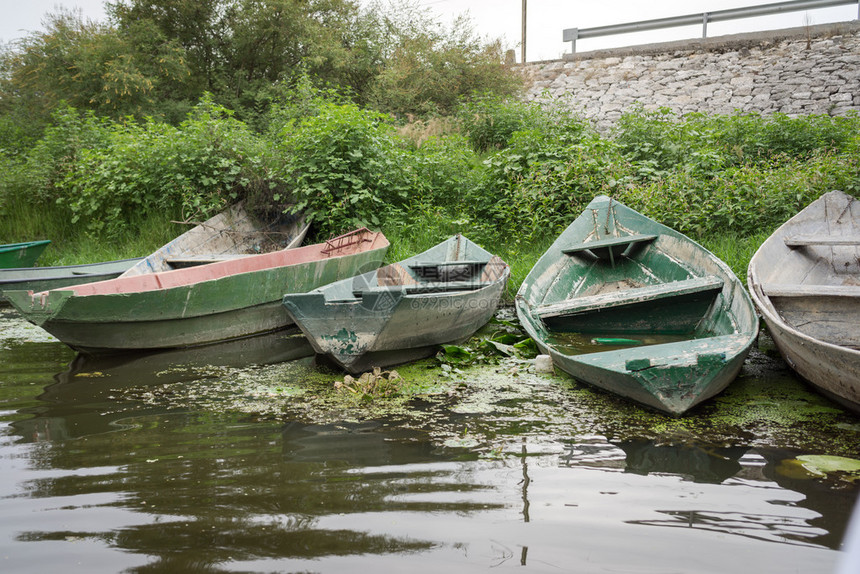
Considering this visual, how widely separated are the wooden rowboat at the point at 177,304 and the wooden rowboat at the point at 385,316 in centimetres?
100

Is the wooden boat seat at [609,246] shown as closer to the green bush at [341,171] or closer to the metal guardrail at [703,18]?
the green bush at [341,171]

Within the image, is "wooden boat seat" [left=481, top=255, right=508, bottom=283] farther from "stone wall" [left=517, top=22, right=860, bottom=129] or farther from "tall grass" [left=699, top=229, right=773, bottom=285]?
"stone wall" [left=517, top=22, right=860, bottom=129]

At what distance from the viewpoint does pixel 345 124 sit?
25.3ft

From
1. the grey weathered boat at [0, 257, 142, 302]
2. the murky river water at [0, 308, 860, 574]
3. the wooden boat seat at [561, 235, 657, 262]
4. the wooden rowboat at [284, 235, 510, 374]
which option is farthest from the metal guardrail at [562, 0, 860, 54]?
the grey weathered boat at [0, 257, 142, 302]

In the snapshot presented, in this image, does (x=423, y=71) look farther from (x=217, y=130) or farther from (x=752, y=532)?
(x=752, y=532)

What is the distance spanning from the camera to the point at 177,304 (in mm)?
4988


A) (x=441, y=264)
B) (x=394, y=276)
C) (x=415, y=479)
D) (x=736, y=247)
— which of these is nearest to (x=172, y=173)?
(x=394, y=276)

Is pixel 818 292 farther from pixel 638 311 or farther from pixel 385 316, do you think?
pixel 385 316

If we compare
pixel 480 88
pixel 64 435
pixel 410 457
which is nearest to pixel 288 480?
pixel 410 457

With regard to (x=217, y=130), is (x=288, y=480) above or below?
below

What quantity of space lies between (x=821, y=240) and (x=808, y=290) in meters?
0.96

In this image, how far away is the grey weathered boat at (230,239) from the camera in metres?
6.85

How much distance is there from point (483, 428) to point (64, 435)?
2.48 metres

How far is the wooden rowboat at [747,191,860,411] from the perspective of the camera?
3.26m
